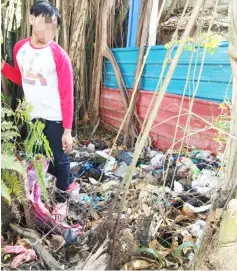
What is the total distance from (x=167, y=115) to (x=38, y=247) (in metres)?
2.52

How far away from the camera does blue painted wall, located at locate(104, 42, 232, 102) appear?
305 centimetres

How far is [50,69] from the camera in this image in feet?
6.41

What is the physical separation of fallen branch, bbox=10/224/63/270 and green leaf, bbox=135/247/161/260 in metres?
0.35

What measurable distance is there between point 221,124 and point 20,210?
1128mm

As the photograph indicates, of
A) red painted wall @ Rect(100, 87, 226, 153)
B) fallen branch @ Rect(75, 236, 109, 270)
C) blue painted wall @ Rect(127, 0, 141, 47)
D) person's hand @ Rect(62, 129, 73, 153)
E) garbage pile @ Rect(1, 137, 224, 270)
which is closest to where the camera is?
fallen branch @ Rect(75, 236, 109, 270)

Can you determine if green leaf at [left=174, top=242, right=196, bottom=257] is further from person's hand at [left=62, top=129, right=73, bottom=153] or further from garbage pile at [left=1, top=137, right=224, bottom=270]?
person's hand at [left=62, top=129, right=73, bottom=153]

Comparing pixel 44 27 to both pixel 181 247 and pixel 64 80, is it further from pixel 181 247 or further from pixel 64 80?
pixel 181 247

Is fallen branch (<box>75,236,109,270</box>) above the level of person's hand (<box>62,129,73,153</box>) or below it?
below

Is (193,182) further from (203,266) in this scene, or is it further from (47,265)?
(47,265)

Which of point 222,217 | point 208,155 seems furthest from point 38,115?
point 208,155

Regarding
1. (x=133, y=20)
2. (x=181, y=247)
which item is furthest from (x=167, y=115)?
(x=181, y=247)

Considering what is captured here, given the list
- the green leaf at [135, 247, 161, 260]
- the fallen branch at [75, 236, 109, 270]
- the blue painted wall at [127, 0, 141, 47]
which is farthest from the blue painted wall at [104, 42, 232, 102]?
the fallen branch at [75, 236, 109, 270]

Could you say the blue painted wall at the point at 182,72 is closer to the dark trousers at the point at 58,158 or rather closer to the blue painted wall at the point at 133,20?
the blue painted wall at the point at 133,20

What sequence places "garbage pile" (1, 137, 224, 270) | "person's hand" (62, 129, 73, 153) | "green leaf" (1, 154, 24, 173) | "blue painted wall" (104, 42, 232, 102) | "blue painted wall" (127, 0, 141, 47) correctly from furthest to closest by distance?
"blue painted wall" (127, 0, 141, 47) → "blue painted wall" (104, 42, 232, 102) → "person's hand" (62, 129, 73, 153) → "garbage pile" (1, 137, 224, 270) → "green leaf" (1, 154, 24, 173)
